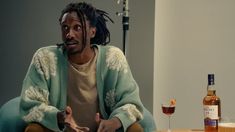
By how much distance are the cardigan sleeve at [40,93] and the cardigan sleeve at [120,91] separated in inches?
9.6

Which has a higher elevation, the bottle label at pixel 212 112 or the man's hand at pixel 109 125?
the man's hand at pixel 109 125

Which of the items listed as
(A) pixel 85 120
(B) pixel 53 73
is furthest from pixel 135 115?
(B) pixel 53 73

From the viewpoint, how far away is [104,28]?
1771mm

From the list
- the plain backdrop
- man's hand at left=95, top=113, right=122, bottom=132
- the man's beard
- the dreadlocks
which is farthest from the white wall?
man's hand at left=95, top=113, right=122, bottom=132

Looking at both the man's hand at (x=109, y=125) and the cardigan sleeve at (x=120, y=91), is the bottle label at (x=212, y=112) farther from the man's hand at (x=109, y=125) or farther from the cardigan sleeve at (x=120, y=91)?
the man's hand at (x=109, y=125)

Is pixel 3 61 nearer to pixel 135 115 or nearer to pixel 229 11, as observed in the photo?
pixel 135 115

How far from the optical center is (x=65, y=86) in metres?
1.57

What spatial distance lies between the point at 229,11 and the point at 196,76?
54cm

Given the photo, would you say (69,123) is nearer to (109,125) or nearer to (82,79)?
(109,125)

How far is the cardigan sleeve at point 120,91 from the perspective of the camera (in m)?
1.47

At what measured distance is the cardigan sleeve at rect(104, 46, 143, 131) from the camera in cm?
147

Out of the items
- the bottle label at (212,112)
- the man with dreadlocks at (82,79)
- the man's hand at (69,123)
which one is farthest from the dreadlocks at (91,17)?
the bottle label at (212,112)

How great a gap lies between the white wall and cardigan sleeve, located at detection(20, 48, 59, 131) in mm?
1225

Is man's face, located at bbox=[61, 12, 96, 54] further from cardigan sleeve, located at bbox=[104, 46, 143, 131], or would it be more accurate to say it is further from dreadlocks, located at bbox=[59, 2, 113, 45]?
cardigan sleeve, located at bbox=[104, 46, 143, 131]
